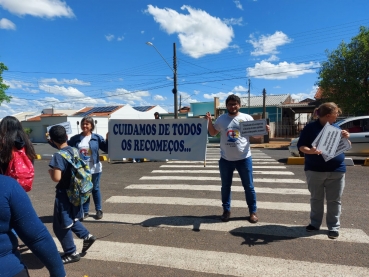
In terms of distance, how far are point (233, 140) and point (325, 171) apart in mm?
1313

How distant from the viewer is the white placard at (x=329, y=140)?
3.58 m

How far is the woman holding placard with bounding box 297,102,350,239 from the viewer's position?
3.65m

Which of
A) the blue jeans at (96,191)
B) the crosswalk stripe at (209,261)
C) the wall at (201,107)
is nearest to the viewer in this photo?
the crosswalk stripe at (209,261)

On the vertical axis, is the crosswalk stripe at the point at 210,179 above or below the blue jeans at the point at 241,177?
below

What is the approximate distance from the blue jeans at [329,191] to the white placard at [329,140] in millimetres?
345

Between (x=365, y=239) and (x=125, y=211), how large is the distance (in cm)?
383

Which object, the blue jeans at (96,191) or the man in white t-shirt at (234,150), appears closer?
the man in white t-shirt at (234,150)

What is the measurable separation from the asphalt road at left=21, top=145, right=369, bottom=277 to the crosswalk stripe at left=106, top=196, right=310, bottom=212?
0.02 metres

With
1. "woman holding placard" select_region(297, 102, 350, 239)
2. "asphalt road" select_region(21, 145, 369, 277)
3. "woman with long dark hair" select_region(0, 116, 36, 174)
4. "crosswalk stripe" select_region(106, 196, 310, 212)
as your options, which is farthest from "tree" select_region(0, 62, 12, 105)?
"woman holding placard" select_region(297, 102, 350, 239)

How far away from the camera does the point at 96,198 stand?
4.82 meters

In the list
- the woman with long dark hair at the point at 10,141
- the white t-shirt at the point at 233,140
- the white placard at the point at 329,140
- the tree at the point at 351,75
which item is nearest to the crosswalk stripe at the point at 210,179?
the white t-shirt at the point at 233,140

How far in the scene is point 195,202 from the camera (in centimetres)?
562

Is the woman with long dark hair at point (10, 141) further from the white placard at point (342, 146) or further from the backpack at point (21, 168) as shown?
the white placard at point (342, 146)

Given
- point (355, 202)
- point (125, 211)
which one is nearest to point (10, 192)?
point (125, 211)
